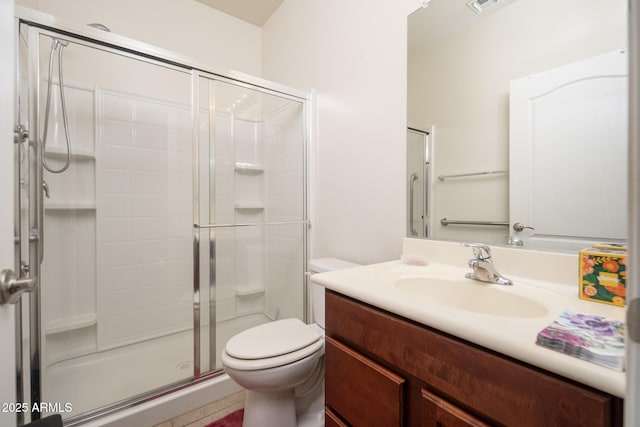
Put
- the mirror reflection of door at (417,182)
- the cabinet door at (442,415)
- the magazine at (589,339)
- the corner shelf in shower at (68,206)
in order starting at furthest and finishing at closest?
the corner shelf in shower at (68,206) < the mirror reflection of door at (417,182) < the cabinet door at (442,415) < the magazine at (589,339)

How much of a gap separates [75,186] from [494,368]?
2063 millimetres

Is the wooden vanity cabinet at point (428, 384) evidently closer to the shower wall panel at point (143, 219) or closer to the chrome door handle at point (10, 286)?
the chrome door handle at point (10, 286)

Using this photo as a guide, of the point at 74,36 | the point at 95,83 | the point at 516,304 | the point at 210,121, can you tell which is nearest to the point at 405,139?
the point at 516,304

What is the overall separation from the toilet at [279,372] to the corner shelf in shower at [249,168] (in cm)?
117

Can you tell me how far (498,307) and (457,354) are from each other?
36cm

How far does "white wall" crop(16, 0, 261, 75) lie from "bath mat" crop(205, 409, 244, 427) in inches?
73.5

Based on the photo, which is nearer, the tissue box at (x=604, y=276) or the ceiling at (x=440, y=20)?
the tissue box at (x=604, y=276)

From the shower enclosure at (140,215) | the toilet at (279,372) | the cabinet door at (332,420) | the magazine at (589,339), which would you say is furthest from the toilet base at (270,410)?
the magazine at (589,339)

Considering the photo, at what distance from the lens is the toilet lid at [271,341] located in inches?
41.4

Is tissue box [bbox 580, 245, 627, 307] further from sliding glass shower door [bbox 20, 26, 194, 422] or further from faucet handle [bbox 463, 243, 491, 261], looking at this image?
sliding glass shower door [bbox 20, 26, 194, 422]

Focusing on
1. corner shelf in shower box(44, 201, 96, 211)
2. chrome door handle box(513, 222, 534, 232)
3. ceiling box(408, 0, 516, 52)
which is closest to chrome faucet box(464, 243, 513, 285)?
chrome door handle box(513, 222, 534, 232)

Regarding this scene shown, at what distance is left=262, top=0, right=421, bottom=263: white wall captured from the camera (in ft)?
4.23

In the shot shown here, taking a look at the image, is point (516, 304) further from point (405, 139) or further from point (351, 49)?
point (351, 49)

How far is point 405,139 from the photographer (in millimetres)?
1248
